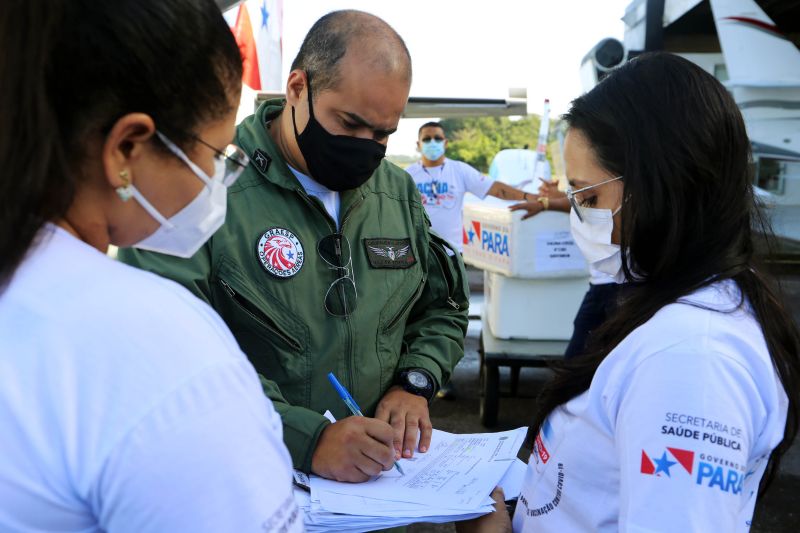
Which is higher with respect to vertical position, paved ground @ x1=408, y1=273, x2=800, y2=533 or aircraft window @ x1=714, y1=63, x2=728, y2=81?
aircraft window @ x1=714, y1=63, x2=728, y2=81

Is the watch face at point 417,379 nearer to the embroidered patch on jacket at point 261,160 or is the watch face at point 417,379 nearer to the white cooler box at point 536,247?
the embroidered patch on jacket at point 261,160

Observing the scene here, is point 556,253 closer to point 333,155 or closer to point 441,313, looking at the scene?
point 441,313

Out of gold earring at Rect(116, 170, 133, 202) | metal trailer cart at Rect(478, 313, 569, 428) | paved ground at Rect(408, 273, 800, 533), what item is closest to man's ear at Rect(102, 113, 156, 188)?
gold earring at Rect(116, 170, 133, 202)

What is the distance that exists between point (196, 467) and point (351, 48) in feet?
4.38

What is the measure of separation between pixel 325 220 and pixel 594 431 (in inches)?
32.7

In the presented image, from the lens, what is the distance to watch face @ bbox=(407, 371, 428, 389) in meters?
1.69

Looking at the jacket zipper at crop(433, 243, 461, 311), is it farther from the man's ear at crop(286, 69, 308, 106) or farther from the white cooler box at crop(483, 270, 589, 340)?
the white cooler box at crop(483, 270, 589, 340)

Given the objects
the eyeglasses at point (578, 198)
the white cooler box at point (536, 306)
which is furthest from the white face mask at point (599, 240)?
the white cooler box at point (536, 306)

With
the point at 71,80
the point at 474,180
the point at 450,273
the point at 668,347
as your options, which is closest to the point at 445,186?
the point at 474,180

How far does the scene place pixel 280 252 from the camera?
157 cm

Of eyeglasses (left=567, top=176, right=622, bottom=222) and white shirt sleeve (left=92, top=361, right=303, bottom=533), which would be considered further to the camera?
eyeglasses (left=567, top=176, right=622, bottom=222)

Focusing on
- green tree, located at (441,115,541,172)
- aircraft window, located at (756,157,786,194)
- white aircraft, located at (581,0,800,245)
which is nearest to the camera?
white aircraft, located at (581,0,800,245)

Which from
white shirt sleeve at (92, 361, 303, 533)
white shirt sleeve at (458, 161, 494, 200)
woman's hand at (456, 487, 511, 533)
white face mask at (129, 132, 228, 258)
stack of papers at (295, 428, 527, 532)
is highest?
white face mask at (129, 132, 228, 258)

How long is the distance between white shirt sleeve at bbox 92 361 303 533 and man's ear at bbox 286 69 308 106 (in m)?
1.27
